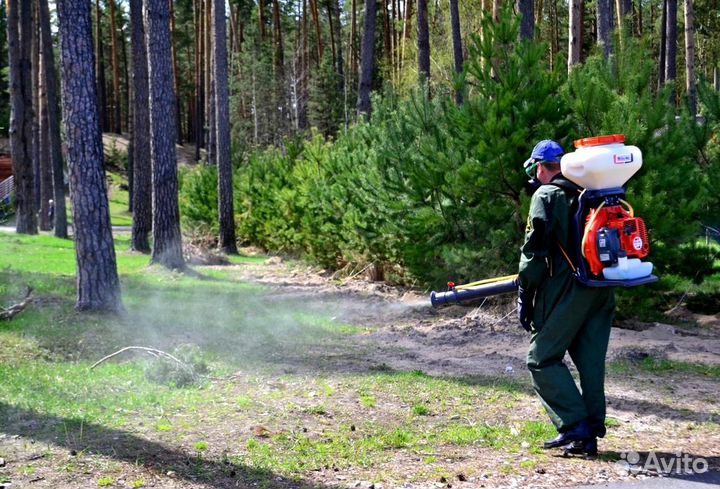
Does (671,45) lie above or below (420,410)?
above

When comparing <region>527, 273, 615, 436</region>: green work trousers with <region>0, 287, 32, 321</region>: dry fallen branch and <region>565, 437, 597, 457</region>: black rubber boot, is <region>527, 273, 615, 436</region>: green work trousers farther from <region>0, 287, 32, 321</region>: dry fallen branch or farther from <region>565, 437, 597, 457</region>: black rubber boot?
<region>0, 287, 32, 321</region>: dry fallen branch

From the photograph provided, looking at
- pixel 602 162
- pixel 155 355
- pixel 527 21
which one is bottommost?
pixel 155 355

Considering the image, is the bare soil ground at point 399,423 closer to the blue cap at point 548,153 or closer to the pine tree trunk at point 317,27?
the blue cap at point 548,153

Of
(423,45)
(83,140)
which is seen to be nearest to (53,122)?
(423,45)

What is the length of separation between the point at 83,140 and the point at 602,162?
25.3 ft

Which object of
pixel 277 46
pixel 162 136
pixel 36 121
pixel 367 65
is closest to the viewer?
pixel 162 136

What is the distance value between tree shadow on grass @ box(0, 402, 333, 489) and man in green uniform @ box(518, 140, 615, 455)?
1772 millimetres

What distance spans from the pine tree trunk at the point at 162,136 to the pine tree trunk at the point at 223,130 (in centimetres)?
593

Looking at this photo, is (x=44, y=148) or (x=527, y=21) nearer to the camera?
(x=527, y=21)

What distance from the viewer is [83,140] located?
1069 centimetres

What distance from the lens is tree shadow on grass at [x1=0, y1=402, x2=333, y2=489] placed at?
5.11 m

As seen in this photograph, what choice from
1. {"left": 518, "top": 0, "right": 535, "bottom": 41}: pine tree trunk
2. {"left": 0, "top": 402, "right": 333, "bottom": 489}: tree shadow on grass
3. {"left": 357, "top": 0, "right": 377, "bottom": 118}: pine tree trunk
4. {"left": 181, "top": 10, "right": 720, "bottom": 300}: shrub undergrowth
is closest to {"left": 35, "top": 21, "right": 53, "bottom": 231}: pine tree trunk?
{"left": 357, "top": 0, "right": 377, "bottom": 118}: pine tree trunk

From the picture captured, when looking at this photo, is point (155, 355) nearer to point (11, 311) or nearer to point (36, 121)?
point (11, 311)

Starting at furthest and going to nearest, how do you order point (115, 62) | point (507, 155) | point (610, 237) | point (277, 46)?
point (115, 62)
point (277, 46)
point (507, 155)
point (610, 237)
